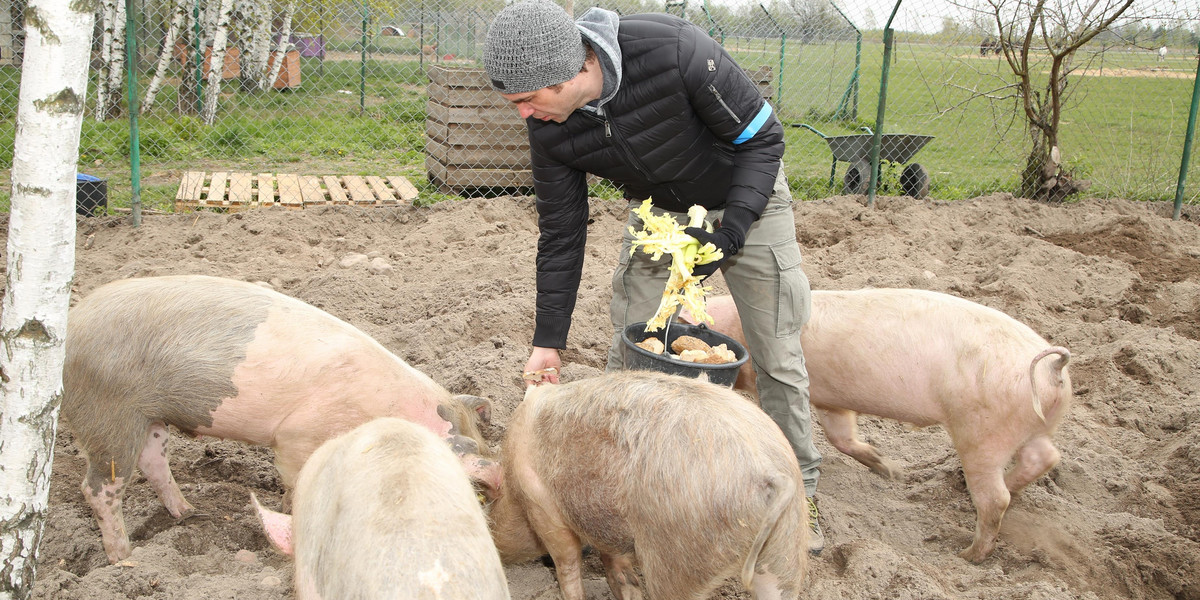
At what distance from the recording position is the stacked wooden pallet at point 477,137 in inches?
317

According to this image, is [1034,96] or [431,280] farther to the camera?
[1034,96]

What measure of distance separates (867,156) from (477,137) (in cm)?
396

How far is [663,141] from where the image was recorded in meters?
3.12

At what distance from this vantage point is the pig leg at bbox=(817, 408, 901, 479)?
4121 millimetres

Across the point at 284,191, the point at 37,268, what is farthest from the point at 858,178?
the point at 37,268

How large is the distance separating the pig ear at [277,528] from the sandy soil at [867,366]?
0.44 meters

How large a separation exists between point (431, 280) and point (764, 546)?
4073 mm

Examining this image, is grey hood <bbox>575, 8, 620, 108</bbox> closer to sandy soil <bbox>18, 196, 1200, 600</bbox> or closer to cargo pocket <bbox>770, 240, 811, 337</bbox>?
cargo pocket <bbox>770, 240, 811, 337</bbox>

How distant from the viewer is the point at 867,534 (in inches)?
142

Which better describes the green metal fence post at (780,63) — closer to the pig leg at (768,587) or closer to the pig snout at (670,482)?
the pig snout at (670,482)

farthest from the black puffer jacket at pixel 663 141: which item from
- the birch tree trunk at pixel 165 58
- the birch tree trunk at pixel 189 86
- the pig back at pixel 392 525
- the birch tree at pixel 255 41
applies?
the birch tree at pixel 255 41

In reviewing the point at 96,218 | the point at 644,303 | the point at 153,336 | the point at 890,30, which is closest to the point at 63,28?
the point at 153,336

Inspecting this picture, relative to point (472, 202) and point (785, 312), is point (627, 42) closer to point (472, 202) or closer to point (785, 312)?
point (785, 312)

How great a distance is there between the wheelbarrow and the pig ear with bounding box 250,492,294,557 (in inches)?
292
